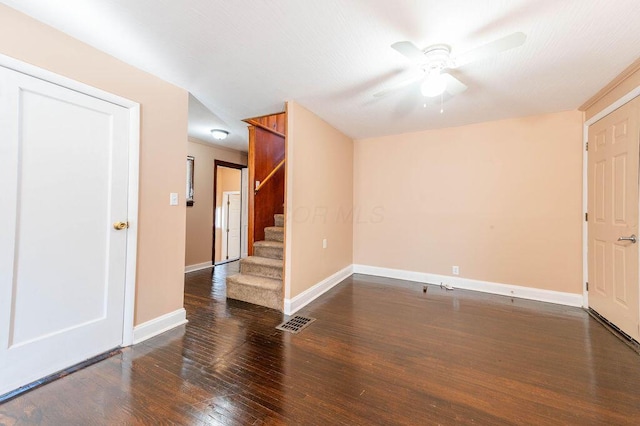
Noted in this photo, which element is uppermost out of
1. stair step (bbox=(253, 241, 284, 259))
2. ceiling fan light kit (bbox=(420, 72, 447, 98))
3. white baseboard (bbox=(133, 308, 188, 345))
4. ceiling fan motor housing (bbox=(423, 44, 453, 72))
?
ceiling fan motor housing (bbox=(423, 44, 453, 72))

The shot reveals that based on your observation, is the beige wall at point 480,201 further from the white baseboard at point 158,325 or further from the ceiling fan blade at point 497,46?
the white baseboard at point 158,325

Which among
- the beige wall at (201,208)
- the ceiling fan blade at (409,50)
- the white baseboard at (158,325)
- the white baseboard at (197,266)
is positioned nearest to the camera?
the ceiling fan blade at (409,50)

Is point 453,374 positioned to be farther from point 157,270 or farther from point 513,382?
point 157,270

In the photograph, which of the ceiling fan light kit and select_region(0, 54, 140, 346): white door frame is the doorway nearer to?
select_region(0, 54, 140, 346): white door frame

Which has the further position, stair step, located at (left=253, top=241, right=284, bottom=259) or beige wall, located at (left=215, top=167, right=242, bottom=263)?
beige wall, located at (left=215, top=167, right=242, bottom=263)

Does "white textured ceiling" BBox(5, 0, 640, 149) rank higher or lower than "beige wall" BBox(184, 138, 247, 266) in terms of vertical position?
higher

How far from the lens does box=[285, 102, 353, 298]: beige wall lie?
115 inches

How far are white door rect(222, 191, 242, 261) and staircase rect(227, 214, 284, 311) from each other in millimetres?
2265

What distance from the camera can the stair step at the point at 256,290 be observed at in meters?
2.98

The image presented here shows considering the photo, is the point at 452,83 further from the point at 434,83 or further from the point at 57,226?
the point at 57,226

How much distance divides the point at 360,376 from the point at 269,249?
2202 millimetres

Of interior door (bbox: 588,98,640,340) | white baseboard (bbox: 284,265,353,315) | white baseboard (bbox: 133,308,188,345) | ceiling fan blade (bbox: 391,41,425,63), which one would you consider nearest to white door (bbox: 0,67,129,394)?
white baseboard (bbox: 133,308,188,345)

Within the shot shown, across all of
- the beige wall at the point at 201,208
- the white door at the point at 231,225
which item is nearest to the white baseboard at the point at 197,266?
the beige wall at the point at 201,208

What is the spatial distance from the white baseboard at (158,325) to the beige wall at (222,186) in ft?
10.9
